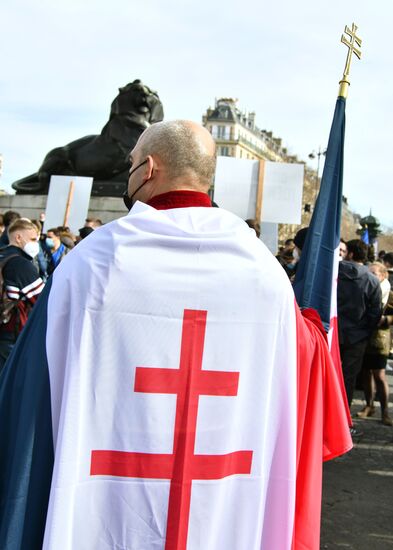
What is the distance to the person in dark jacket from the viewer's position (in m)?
6.34

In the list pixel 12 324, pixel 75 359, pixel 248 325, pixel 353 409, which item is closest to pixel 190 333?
pixel 248 325

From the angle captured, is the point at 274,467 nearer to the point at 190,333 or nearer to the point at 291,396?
the point at 291,396

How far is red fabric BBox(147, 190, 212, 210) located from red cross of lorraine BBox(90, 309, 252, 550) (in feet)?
1.02

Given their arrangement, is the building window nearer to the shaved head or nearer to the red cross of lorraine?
→ the shaved head

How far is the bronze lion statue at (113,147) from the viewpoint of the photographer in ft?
48.4

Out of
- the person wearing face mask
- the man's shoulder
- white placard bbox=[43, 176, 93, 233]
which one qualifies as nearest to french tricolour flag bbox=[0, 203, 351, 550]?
the person wearing face mask

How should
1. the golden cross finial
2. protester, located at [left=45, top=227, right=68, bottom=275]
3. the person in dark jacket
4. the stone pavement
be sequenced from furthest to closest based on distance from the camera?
1. protester, located at [left=45, top=227, right=68, bottom=275]
2. the person in dark jacket
3. the stone pavement
4. the golden cross finial

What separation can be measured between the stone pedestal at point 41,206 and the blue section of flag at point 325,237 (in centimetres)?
1153

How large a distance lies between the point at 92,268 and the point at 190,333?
323 mm

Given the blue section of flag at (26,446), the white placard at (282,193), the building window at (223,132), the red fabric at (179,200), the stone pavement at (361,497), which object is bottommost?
the stone pavement at (361,497)

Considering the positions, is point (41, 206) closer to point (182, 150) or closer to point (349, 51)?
point (349, 51)

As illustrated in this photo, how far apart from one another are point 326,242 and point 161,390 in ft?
5.35

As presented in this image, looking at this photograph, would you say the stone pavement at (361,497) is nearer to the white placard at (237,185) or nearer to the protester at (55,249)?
the white placard at (237,185)

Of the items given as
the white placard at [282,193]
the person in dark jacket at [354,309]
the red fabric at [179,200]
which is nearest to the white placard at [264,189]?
the white placard at [282,193]
